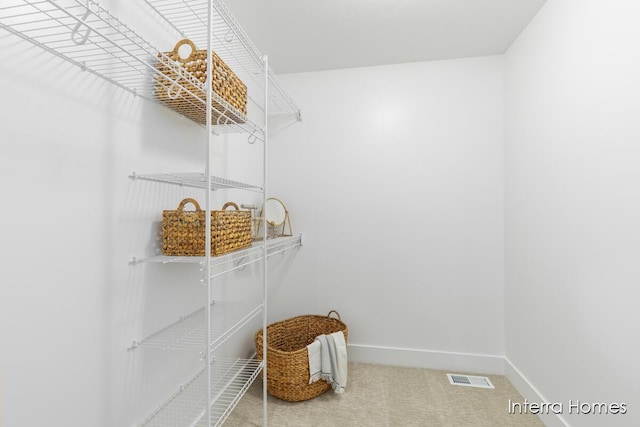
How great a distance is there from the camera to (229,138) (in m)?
2.10

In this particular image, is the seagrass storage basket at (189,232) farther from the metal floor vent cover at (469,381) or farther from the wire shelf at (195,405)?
the metal floor vent cover at (469,381)

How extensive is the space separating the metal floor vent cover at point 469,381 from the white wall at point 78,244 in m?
1.77

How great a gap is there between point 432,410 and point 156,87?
2.16 metres

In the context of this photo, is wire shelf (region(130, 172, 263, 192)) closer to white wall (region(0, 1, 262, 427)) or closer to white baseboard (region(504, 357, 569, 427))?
white wall (region(0, 1, 262, 427))

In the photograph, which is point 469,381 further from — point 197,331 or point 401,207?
point 197,331

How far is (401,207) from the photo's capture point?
2488mm

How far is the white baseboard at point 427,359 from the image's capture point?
2.33 m

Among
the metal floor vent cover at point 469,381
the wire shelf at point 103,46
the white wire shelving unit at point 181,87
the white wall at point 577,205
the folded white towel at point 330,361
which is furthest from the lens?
the metal floor vent cover at point 469,381

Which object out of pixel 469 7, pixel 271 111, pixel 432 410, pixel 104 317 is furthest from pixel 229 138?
pixel 432 410

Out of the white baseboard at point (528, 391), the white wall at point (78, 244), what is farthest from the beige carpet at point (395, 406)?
the white wall at point (78, 244)

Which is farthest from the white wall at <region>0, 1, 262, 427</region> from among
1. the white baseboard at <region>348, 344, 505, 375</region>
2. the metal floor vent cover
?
the metal floor vent cover

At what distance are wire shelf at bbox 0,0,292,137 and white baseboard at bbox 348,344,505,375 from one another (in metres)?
1.88

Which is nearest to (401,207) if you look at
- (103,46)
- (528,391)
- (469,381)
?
(469,381)

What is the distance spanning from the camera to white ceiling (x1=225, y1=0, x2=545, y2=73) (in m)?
1.78
